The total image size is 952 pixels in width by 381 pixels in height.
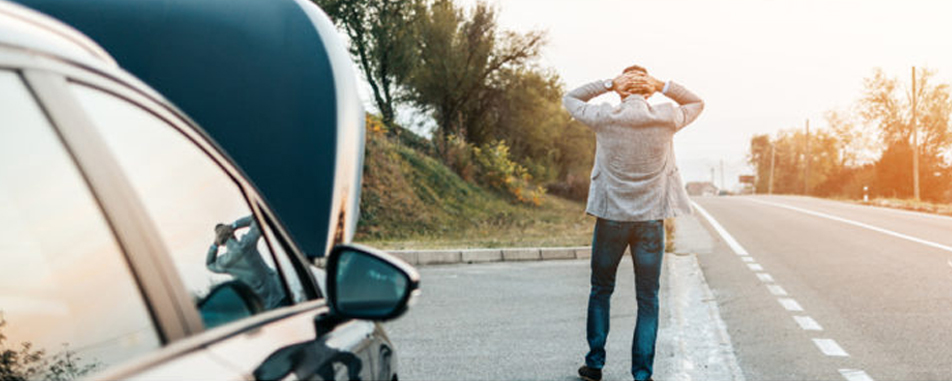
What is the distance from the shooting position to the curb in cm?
1499

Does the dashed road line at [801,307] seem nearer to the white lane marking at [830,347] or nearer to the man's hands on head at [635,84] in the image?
the white lane marking at [830,347]

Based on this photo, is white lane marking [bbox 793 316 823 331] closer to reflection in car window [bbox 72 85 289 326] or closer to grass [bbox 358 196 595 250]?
reflection in car window [bbox 72 85 289 326]

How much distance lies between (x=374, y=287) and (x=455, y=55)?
34.5 metres

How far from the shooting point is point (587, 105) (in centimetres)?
610

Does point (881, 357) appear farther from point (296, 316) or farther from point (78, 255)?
point (78, 255)

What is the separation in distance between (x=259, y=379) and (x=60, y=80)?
603mm

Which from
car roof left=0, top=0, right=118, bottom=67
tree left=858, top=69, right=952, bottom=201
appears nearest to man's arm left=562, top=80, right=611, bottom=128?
car roof left=0, top=0, right=118, bottom=67

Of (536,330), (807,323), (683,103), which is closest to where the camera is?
(683,103)

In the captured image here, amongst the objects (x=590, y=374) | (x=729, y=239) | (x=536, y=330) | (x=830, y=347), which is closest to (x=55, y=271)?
(x=590, y=374)

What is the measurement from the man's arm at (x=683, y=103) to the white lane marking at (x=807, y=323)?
9.70 feet

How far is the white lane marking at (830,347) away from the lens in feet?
23.3

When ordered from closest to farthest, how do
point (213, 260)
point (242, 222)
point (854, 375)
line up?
point (213, 260) < point (242, 222) < point (854, 375)

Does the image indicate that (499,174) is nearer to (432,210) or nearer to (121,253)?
(432,210)

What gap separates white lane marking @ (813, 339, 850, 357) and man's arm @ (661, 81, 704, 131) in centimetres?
216
